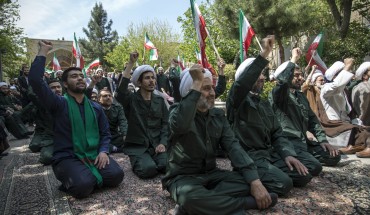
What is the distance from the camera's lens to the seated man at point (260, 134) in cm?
355

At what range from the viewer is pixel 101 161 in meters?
3.96

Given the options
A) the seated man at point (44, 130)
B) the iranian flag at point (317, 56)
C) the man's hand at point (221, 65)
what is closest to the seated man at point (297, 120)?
the man's hand at point (221, 65)

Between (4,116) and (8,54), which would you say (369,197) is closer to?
(4,116)

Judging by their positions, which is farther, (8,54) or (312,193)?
(8,54)

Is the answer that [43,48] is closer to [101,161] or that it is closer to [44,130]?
[101,161]

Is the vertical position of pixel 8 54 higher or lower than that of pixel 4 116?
higher

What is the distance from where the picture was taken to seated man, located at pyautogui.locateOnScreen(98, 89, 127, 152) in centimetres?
622

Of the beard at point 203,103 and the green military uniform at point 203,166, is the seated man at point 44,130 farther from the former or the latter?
the beard at point 203,103

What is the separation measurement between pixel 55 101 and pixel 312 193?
10.2ft

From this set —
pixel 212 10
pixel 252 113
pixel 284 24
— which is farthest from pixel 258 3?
pixel 252 113

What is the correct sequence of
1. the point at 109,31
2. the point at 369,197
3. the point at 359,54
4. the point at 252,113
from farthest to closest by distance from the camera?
the point at 109,31 → the point at 359,54 → the point at 252,113 → the point at 369,197

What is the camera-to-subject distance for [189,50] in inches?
884

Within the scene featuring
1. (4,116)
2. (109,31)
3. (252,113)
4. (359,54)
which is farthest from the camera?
(109,31)

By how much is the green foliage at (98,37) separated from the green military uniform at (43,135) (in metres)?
41.1
